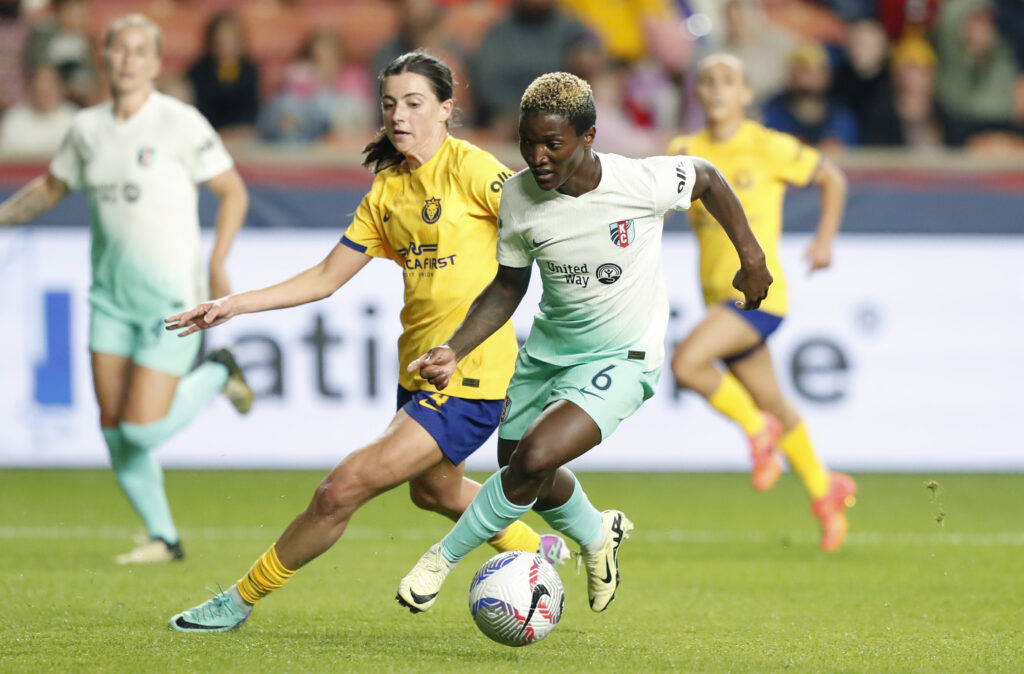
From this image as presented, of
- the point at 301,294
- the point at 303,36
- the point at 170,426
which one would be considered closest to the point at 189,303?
the point at 170,426

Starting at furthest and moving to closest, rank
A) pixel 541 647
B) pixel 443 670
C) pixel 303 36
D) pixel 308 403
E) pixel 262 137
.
Result: pixel 303 36 < pixel 262 137 < pixel 308 403 < pixel 541 647 < pixel 443 670

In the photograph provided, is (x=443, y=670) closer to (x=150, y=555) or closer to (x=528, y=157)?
(x=528, y=157)

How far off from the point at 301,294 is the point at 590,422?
47.6 inches

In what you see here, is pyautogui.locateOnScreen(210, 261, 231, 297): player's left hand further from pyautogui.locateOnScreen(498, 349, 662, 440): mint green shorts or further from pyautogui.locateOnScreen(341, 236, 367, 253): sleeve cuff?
pyautogui.locateOnScreen(498, 349, 662, 440): mint green shorts

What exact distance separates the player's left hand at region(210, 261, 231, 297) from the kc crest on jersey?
2850 millimetres

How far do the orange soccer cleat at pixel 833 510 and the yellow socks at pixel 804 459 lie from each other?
7 centimetres

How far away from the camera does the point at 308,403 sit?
35.1 ft

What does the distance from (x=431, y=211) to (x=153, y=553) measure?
114 inches

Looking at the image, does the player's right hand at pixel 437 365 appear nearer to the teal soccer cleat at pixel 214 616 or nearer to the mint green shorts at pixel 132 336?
the teal soccer cleat at pixel 214 616

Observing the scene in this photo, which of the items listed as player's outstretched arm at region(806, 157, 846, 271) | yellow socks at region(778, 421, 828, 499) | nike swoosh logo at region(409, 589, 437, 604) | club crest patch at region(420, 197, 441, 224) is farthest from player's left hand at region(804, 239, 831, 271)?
nike swoosh logo at region(409, 589, 437, 604)

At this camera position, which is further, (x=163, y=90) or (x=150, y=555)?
(x=163, y=90)

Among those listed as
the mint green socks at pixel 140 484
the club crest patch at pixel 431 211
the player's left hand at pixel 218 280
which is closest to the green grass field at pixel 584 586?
the mint green socks at pixel 140 484

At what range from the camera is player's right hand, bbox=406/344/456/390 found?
16.6 ft

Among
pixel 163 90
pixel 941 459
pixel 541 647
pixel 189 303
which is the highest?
pixel 163 90
